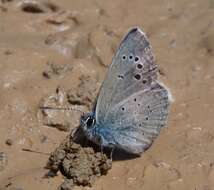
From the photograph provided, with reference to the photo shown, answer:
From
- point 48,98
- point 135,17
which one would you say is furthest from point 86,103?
point 135,17

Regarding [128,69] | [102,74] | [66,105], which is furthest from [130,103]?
[102,74]

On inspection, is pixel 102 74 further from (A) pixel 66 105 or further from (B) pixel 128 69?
(B) pixel 128 69

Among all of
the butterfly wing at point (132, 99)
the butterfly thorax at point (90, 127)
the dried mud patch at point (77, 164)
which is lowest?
the dried mud patch at point (77, 164)

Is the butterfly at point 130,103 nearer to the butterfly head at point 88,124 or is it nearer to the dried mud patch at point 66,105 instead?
the butterfly head at point 88,124

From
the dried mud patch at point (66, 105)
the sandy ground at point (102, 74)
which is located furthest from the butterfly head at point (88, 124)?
the dried mud patch at point (66, 105)

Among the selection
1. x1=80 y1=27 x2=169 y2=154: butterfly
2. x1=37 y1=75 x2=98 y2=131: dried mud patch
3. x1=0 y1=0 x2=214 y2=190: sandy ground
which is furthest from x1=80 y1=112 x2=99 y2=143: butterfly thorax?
x1=37 y1=75 x2=98 y2=131: dried mud patch

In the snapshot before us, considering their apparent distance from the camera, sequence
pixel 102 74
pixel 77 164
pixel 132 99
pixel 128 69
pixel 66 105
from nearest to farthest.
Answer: pixel 77 164, pixel 128 69, pixel 132 99, pixel 66 105, pixel 102 74

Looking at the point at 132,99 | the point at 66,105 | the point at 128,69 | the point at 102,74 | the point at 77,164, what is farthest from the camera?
the point at 102,74

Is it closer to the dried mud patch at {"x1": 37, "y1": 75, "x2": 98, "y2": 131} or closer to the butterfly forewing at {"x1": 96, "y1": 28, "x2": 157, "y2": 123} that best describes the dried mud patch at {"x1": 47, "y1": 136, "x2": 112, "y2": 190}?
the butterfly forewing at {"x1": 96, "y1": 28, "x2": 157, "y2": 123}
